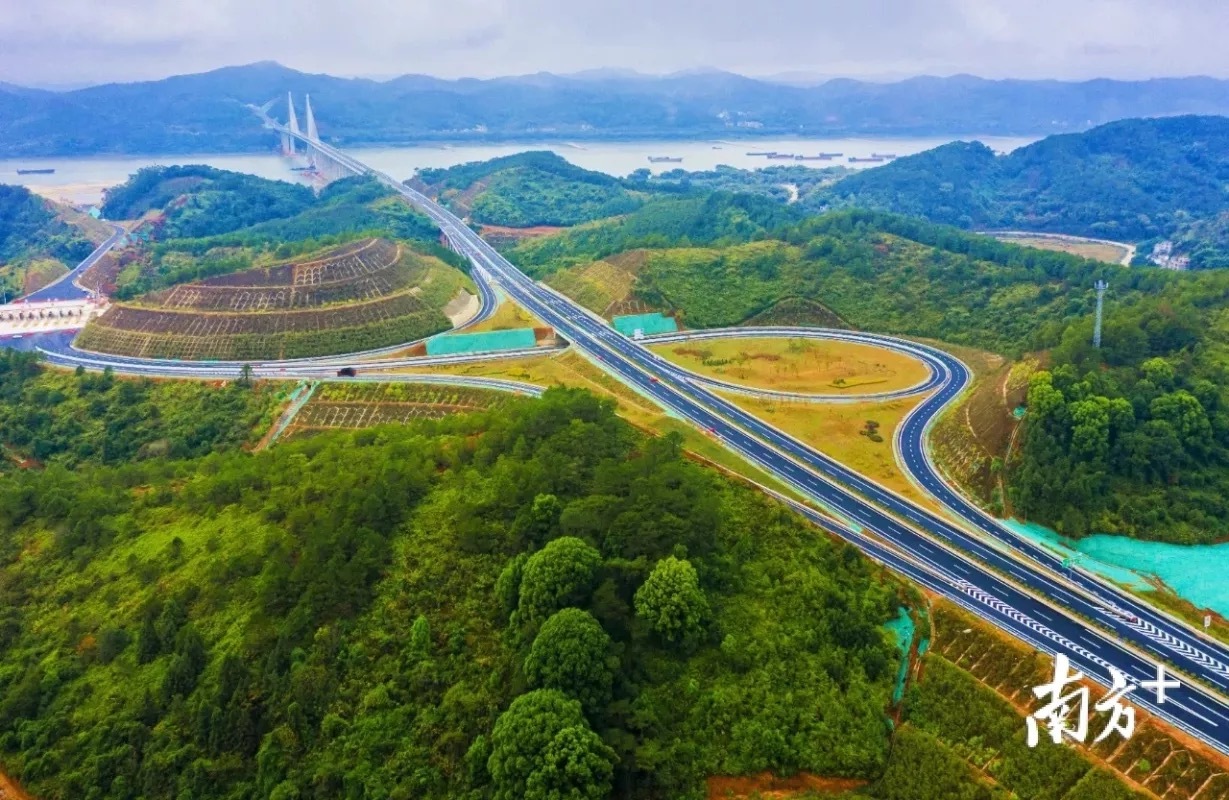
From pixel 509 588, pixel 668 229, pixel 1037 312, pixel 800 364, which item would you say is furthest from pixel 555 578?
pixel 668 229

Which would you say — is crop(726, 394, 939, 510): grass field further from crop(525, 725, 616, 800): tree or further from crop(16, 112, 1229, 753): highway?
crop(525, 725, 616, 800): tree

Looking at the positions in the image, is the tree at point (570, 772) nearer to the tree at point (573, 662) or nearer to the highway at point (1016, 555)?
the tree at point (573, 662)

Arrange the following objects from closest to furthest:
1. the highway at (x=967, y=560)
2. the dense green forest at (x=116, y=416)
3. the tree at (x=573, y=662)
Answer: the tree at (x=573, y=662), the highway at (x=967, y=560), the dense green forest at (x=116, y=416)

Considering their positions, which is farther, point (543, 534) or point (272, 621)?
point (543, 534)

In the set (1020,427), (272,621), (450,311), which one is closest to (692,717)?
(272,621)

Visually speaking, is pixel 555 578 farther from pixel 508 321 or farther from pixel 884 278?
pixel 884 278

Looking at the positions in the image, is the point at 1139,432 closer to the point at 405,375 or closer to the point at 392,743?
the point at 392,743

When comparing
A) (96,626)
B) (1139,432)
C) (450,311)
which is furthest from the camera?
(450,311)

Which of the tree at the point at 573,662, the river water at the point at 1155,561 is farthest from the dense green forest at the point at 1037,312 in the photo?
the tree at the point at 573,662
